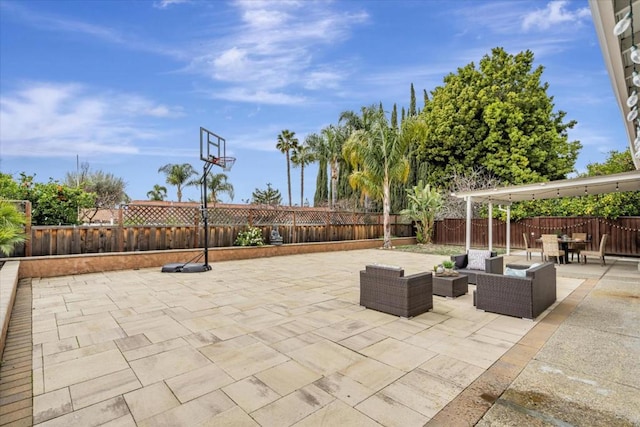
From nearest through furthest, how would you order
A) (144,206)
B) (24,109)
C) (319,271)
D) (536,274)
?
(536,274)
(319,271)
(144,206)
(24,109)

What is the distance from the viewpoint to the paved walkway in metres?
1.97

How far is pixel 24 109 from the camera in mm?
14383

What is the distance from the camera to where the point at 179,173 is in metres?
26.1

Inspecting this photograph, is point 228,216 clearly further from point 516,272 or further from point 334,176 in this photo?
point 334,176

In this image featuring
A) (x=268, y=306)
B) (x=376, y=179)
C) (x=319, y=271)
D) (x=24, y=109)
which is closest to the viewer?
(x=268, y=306)

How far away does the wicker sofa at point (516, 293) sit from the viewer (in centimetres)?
387

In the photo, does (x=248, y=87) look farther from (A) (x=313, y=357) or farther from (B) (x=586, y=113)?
(B) (x=586, y=113)

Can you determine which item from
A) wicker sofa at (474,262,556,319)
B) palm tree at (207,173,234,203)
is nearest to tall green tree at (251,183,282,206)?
palm tree at (207,173,234,203)

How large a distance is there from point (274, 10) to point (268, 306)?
29.1 feet

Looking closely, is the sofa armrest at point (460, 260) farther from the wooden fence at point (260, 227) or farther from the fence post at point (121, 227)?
the fence post at point (121, 227)

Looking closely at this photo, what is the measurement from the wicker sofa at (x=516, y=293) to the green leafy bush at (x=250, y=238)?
266 inches

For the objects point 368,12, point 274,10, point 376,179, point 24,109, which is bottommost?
point 376,179

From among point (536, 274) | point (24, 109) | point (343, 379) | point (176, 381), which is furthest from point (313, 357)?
point (24, 109)

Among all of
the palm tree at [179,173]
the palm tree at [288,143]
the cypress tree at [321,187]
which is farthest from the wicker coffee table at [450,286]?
the palm tree at [179,173]
